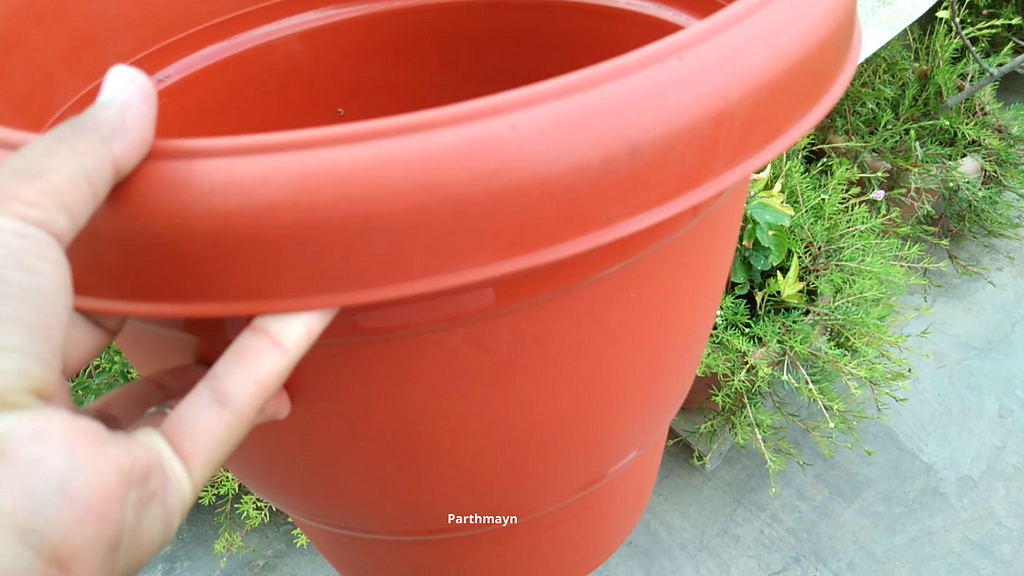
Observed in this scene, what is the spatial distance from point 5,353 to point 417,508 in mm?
301

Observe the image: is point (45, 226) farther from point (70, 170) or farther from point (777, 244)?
point (777, 244)

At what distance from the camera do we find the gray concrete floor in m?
0.98

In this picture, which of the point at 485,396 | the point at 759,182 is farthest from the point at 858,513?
the point at 485,396

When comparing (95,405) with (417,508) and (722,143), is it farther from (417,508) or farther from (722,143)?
(722,143)

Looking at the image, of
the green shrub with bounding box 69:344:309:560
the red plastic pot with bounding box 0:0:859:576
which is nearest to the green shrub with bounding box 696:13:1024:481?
the red plastic pot with bounding box 0:0:859:576

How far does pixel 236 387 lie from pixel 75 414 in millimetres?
67

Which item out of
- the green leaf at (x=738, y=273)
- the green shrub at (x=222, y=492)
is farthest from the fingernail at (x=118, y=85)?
the green leaf at (x=738, y=273)

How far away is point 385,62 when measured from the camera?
76 cm

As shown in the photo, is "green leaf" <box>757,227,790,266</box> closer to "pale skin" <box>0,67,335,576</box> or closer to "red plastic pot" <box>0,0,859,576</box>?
"red plastic pot" <box>0,0,859,576</box>

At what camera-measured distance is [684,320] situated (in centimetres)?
47

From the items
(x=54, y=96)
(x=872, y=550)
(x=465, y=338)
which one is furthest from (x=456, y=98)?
(x=872, y=550)

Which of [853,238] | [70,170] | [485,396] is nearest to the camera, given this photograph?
[70,170]

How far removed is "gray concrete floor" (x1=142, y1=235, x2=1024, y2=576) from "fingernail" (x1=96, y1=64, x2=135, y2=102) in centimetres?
86

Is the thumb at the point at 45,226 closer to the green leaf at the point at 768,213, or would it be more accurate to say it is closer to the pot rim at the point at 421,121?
the pot rim at the point at 421,121
